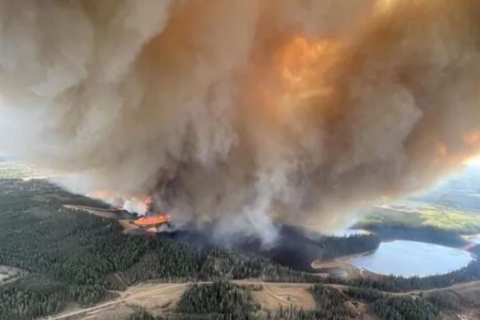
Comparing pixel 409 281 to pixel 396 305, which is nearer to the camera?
pixel 396 305

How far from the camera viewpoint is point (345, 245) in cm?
2970

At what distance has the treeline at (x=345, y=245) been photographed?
93.2ft

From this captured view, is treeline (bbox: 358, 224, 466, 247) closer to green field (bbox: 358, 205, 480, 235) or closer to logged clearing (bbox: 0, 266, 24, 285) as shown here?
green field (bbox: 358, 205, 480, 235)

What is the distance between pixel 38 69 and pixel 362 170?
1440 centimetres

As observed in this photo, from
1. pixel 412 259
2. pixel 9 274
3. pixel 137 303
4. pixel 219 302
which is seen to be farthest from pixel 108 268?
pixel 412 259

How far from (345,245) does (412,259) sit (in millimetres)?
3738

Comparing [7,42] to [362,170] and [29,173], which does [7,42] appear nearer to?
[362,170]

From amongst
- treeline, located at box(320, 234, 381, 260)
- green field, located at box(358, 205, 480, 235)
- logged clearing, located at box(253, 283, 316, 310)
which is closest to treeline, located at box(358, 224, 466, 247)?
green field, located at box(358, 205, 480, 235)

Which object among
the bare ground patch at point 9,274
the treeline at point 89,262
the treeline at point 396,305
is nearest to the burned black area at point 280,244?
the treeline at point 89,262

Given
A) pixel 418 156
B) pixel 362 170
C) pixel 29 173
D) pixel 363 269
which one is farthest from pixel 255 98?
pixel 29 173

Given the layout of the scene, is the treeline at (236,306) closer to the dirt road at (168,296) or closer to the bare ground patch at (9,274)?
the dirt road at (168,296)

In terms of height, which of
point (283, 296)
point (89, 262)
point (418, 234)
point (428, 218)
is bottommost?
point (283, 296)

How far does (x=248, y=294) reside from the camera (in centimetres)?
1908

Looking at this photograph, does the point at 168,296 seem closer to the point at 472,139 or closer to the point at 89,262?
the point at 89,262
